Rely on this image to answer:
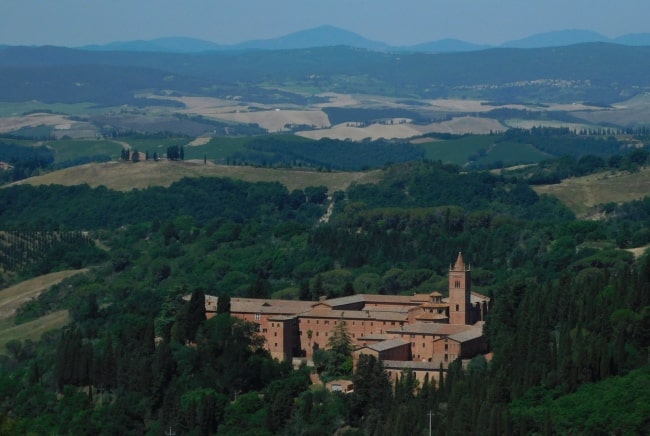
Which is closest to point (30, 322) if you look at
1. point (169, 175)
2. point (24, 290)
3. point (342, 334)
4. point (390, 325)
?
point (24, 290)

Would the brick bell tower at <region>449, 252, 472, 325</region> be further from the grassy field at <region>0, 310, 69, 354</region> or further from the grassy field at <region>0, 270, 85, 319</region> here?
the grassy field at <region>0, 270, 85, 319</region>

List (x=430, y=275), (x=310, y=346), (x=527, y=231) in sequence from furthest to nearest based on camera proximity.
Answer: (x=527, y=231) → (x=430, y=275) → (x=310, y=346)

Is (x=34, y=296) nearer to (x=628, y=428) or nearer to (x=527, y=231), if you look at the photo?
(x=527, y=231)

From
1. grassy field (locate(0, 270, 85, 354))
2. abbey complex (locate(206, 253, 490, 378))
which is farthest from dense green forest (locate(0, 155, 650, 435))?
grassy field (locate(0, 270, 85, 354))

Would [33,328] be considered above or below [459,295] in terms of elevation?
below

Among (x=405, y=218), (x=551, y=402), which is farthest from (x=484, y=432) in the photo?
(x=405, y=218)

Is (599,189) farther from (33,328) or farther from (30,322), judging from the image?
(33,328)
